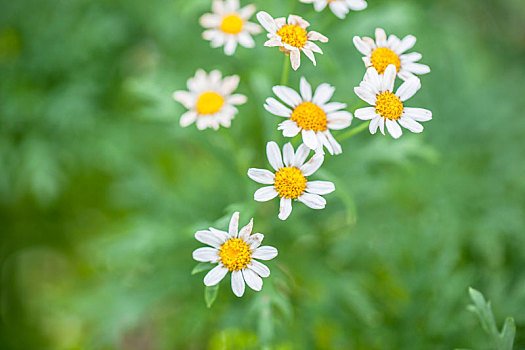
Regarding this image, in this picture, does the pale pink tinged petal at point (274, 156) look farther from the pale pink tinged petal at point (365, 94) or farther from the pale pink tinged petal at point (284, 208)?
the pale pink tinged petal at point (365, 94)


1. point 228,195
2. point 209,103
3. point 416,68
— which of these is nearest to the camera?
point 416,68

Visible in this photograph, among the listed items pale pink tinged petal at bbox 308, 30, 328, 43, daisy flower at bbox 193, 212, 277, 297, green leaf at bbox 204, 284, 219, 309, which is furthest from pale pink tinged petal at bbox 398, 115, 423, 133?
green leaf at bbox 204, 284, 219, 309

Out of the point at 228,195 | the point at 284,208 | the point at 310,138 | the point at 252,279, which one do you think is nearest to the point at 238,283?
the point at 252,279

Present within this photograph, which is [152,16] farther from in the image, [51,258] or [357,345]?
[357,345]

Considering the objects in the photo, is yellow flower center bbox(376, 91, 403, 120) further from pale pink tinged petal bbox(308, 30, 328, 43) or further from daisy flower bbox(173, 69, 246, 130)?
daisy flower bbox(173, 69, 246, 130)

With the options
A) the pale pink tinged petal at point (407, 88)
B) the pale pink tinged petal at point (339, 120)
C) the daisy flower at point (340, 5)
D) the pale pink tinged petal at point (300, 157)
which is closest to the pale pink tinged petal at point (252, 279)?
the pale pink tinged petal at point (300, 157)

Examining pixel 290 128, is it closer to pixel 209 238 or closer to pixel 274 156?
pixel 274 156
